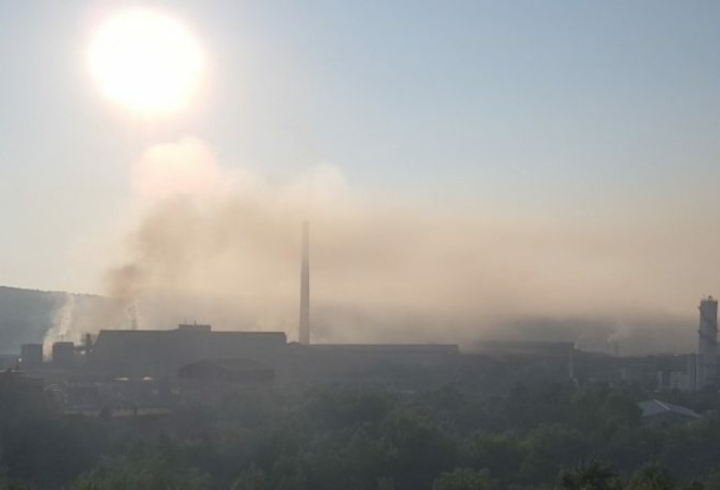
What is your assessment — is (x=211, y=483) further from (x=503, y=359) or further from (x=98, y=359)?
(x=503, y=359)

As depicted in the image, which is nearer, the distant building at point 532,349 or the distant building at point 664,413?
the distant building at point 664,413

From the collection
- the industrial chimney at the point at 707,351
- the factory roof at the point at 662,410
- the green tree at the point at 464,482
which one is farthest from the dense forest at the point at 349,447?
the industrial chimney at the point at 707,351

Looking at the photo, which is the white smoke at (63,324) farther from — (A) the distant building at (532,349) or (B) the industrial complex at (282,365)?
(A) the distant building at (532,349)

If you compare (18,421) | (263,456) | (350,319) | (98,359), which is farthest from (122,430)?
(350,319)

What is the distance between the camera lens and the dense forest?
16.5 m

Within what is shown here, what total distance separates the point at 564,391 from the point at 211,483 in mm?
14903

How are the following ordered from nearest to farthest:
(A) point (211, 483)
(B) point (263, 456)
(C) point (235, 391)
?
(A) point (211, 483) → (B) point (263, 456) → (C) point (235, 391)

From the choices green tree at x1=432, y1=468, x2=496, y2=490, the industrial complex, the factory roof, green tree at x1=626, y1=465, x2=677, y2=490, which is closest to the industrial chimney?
the industrial complex

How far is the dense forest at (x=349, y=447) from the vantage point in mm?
16500

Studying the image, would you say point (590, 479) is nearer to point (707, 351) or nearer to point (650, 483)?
point (650, 483)

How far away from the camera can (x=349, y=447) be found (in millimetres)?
18516

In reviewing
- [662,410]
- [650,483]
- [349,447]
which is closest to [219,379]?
[662,410]

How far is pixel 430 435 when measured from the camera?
19.2 m

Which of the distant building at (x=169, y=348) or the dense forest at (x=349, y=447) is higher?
the distant building at (x=169, y=348)
